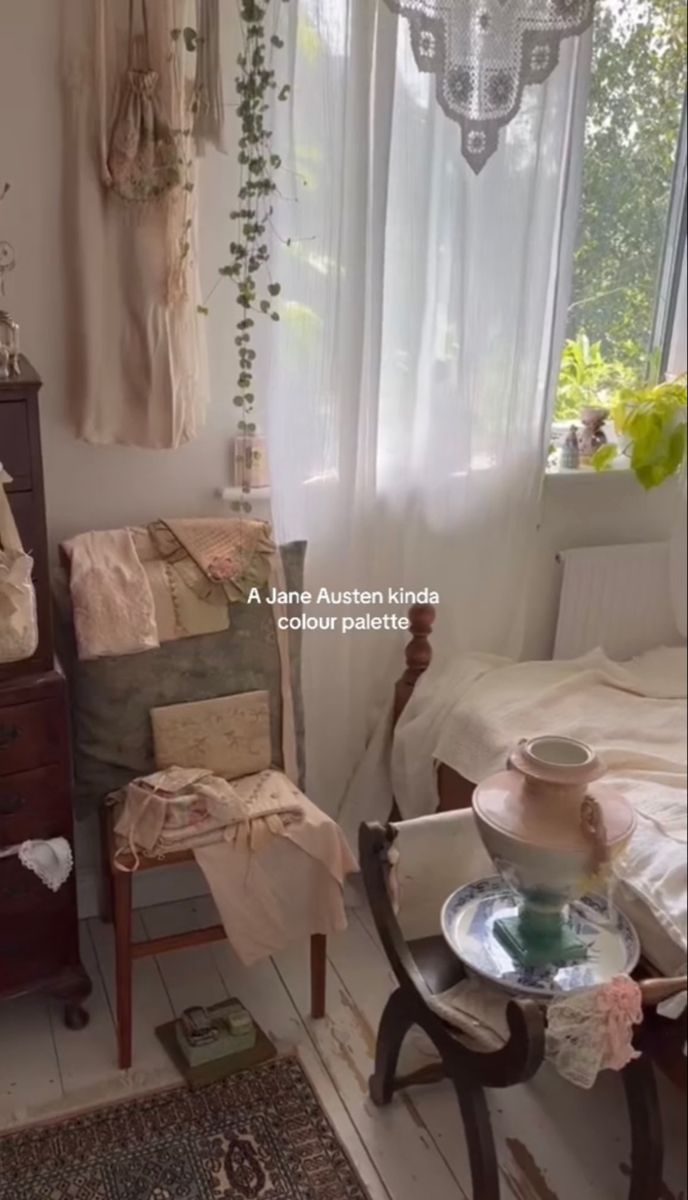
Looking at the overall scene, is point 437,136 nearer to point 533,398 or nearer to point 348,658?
point 533,398

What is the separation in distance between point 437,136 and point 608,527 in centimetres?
82

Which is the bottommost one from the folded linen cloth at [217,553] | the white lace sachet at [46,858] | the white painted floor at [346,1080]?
the white painted floor at [346,1080]

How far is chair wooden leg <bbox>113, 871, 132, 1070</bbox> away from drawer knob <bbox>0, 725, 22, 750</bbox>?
0.94 ft

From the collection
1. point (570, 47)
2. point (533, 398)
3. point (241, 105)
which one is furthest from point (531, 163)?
point (241, 105)

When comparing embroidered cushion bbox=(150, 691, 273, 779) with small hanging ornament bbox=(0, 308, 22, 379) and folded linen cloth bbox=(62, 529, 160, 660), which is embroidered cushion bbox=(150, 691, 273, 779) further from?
small hanging ornament bbox=(0, 308, 22, 379)

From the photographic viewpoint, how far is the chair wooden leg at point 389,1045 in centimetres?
172

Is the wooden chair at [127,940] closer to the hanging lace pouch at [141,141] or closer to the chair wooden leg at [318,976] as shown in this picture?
the chair wooden leg at [318,976]

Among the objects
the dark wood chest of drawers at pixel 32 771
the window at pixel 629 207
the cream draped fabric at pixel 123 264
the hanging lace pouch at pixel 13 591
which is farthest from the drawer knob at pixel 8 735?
the window at pixel 629 207

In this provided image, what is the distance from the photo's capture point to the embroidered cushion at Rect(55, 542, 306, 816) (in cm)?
195

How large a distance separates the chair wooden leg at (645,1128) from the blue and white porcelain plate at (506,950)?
4.8 inches

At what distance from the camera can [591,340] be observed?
4.60ft

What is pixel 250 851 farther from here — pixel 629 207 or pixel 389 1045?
pixel 629 207

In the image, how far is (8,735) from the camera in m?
1.75

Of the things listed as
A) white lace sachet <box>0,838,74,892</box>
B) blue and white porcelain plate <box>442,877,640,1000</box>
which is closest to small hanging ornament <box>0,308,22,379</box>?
white lace sachet <box>0,838,74,892</box>
